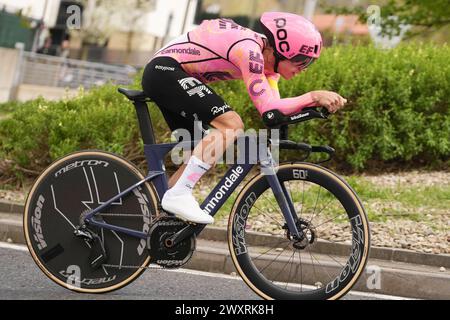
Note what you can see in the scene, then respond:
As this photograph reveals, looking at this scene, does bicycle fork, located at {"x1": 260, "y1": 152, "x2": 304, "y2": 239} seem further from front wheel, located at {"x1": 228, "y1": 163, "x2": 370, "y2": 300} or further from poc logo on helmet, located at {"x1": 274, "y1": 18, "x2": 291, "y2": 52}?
poc logo on helmet, located at {"x1": 274, "y1": 18, "x2": 291, "y2": 52}

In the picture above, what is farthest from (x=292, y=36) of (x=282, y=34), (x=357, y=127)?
(x=357, y=127)

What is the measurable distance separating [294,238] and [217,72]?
3.41 ft

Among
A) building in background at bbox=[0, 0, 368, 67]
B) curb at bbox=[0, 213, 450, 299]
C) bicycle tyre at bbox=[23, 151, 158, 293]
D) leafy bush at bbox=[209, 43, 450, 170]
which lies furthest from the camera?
building in background at bbox=[0, 0, 368, 67]

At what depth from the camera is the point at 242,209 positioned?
17.5 feet

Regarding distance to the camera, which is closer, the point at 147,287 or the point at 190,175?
the point at 190,175

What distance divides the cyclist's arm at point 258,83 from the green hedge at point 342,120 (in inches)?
201

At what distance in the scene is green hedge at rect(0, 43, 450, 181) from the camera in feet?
32.9

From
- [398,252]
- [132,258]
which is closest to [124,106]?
[398,252]

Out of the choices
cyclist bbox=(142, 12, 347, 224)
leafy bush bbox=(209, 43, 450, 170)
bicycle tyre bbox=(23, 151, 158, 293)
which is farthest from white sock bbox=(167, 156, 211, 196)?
leafy bush bbox=(209, 43, 450, 170)

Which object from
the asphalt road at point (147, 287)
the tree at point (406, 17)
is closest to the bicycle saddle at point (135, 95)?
the asphalt road at point (147, 287)

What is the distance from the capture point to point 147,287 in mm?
6055

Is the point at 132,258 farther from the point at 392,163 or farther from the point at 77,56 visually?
the point at 77,56

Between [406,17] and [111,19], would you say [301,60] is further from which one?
[111,19]

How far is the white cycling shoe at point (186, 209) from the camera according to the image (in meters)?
5.25
